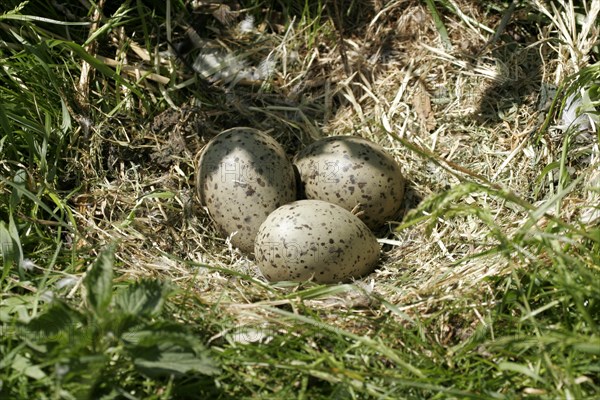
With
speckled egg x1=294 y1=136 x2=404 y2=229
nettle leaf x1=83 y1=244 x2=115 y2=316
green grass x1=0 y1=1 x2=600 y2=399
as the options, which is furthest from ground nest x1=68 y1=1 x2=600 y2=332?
nettle leaf x1=83 y1=244 x2=115 y2=316

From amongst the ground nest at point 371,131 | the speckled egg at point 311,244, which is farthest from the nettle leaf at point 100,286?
the speckled egg at point 311,244

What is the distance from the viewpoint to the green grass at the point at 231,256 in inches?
93.2

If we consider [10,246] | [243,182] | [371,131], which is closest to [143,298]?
[10,246]

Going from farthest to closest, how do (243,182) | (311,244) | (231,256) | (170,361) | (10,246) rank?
(231,256) < (243,182) < (311,244) < (10,246) < (170,361)

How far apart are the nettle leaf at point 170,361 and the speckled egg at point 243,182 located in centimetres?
111

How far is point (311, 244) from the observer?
3.10 meters

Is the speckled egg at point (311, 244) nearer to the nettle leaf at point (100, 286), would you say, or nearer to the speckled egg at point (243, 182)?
the speckled egg at point (243, 182)

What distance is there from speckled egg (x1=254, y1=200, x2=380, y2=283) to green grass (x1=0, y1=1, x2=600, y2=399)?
0.33ft

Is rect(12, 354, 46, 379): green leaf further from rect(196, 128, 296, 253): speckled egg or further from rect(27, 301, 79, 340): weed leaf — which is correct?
rect(196, 128, 296, 253): speckled egg

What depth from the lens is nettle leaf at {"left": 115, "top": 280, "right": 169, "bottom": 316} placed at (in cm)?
240

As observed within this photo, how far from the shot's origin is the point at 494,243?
314cm

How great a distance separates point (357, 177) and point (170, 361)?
1423mm

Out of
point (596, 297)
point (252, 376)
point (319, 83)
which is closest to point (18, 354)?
point (252, 376)

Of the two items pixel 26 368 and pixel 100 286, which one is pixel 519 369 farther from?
pixel 26 368
